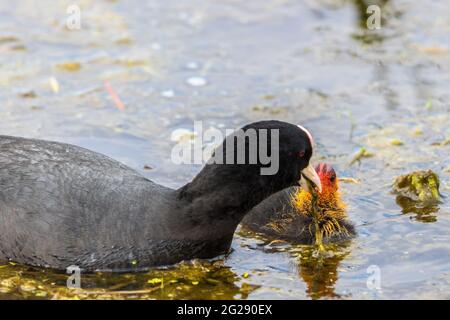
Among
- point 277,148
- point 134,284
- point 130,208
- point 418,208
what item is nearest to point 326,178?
point 418,208

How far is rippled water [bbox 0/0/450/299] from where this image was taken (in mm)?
6359

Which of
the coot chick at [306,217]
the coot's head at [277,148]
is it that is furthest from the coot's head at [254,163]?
the coot chick at [306,217]

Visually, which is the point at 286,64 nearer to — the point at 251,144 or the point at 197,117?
the point at 197,117

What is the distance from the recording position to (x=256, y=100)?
914 centimetres

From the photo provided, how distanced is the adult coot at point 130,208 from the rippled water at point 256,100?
0.51ft

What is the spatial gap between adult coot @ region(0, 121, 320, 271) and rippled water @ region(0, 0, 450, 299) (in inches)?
6.1

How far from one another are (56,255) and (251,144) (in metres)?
1.40

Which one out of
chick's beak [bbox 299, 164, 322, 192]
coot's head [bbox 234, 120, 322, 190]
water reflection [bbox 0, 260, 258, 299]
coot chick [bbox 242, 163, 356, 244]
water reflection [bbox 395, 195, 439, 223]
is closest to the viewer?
coot's head [bbox 234, 120, 322, 190]

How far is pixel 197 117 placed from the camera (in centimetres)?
882

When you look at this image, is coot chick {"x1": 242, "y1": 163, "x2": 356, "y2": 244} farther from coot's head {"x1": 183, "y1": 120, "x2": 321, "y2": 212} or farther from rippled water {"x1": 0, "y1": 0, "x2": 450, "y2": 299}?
coot's head {"x1": 183, "y1": 120, "x2": 321, "y2": 212}

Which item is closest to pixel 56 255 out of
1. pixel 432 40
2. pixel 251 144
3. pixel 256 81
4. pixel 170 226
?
pixel 170 226

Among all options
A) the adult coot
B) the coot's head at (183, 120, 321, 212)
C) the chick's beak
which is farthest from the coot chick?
the coot's head at (183, 120, 321, 212)
